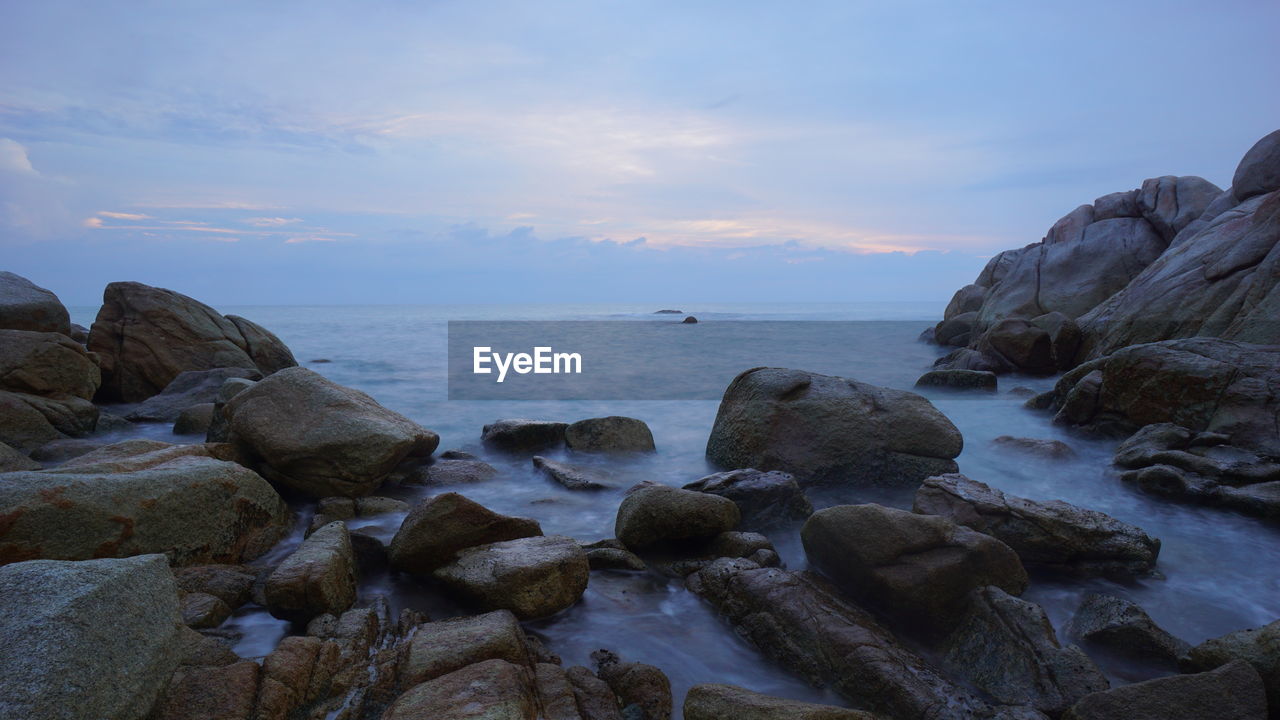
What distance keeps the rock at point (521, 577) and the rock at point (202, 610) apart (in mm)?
1107

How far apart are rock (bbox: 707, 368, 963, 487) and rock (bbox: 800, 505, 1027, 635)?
7.50ft

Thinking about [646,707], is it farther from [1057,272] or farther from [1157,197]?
[1157,197]

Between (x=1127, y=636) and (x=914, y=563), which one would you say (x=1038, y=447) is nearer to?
(x=1127, y=636)

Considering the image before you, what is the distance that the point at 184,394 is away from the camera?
9820 mm

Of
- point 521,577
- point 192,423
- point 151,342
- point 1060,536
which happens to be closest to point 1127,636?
point 1060,536

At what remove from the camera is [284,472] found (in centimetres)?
577

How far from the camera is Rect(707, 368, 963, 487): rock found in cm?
644

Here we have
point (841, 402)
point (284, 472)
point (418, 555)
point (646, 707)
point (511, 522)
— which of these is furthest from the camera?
point (841, 402)

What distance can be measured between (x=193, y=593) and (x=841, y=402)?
5.34 m

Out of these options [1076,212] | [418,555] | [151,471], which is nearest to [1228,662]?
[418,555]

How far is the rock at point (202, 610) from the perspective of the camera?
3.46 m

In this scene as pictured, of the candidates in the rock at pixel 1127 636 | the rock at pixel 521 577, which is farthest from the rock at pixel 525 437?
the rock at pixel 1127 636

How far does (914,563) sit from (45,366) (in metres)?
9.72

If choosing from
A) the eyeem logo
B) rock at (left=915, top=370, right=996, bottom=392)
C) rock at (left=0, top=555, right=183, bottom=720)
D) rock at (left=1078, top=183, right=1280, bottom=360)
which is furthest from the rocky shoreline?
the eyeem logo
